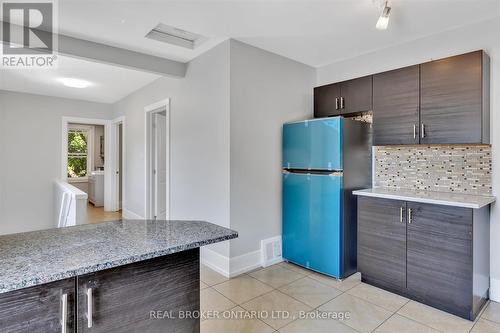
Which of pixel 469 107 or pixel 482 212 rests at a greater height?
pixel 469 107

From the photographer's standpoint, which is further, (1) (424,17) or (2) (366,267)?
(2) (366,267)

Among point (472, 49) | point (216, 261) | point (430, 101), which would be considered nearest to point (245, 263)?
point (216, 261)

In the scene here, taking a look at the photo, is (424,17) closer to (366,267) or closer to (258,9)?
(258,9)

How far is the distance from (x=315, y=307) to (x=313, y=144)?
1.61m

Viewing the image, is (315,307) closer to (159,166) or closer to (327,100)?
(327,100)

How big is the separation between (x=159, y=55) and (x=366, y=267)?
336 centimetres

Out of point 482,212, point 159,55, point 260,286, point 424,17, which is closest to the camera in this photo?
point 482,212

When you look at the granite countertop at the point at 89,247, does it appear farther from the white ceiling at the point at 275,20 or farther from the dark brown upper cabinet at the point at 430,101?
the dark brown upper cabinet at the point at 430,101

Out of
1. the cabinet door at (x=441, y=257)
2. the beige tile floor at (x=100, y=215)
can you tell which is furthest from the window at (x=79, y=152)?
the cabinet door at (x=441, y=257)

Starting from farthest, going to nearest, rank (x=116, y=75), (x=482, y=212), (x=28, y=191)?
(x=28, y=191)
(x=116, y=75)
(x=482, y=212)

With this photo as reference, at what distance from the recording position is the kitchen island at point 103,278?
923 mm

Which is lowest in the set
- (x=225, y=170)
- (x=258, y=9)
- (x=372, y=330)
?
(x=372, y=330)

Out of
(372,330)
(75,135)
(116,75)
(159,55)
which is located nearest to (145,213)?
(116,75)

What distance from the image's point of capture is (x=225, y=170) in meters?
3.07
